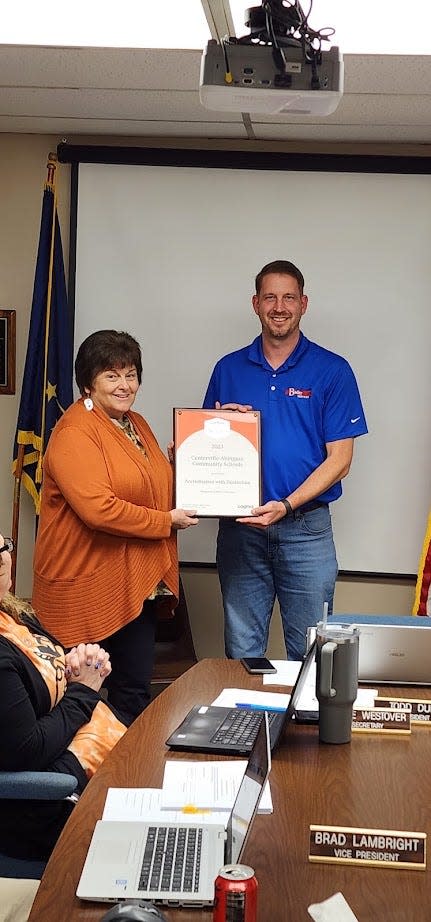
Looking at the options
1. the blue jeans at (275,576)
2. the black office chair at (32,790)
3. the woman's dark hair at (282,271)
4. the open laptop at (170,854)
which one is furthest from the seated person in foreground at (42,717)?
the woman's dark hair at (282,271)

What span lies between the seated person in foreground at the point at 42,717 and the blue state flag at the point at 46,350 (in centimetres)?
202

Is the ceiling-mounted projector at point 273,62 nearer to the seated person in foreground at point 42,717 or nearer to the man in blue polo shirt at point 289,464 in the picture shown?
the seated person in foreground at point 42,717

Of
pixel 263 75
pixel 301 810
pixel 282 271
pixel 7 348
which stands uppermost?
pixel 263 75

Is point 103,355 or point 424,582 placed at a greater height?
point 103,355

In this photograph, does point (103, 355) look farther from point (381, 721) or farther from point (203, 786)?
point (203, 786)

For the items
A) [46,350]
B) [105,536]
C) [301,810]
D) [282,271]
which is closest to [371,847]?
[301,810]

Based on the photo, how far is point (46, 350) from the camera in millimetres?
4645

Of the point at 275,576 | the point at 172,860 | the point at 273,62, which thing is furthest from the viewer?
the point at 275,576

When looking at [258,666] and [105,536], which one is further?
[105,536]

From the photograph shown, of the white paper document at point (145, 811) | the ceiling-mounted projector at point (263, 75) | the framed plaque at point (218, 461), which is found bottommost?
the white paper document at point (145, 811)

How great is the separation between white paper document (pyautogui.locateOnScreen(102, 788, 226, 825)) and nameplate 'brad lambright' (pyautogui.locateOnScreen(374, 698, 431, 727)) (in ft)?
2.21

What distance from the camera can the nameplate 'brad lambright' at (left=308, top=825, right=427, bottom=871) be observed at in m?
1.53

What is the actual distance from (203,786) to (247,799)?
55cm

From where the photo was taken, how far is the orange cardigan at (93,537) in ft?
11.8
